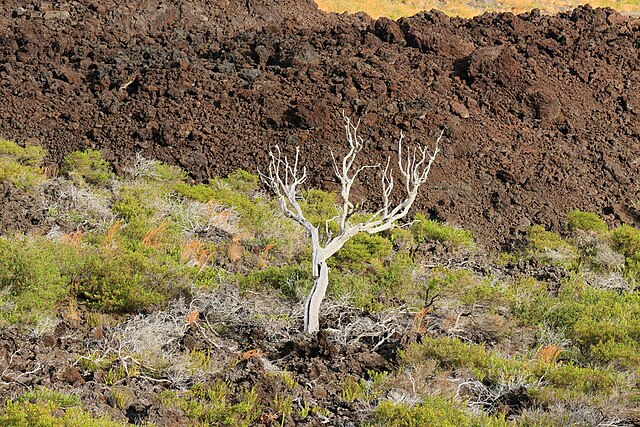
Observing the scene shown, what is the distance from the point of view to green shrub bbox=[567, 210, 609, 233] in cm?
1184

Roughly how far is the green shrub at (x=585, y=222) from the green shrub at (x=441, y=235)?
5.62 ft

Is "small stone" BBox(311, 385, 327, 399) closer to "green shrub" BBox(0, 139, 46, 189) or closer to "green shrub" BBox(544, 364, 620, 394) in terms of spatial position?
"green shrub" BBox(544, 364, 620, 394)

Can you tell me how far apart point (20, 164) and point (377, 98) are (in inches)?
229

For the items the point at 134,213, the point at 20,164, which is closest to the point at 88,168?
the point at 20,164

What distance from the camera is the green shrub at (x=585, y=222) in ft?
38.9

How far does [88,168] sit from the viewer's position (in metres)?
12.2

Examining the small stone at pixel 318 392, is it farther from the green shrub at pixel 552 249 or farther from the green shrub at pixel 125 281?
the green shrub at pixel 552 249

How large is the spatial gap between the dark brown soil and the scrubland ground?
1.24m

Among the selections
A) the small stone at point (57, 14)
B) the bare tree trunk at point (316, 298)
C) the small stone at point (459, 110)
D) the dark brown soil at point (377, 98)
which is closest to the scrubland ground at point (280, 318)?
the bare tree trunk at point (316, 298)

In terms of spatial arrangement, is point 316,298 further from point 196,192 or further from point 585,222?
point 585,222

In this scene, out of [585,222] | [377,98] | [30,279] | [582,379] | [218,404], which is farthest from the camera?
[377,98]

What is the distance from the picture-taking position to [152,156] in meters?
12.9

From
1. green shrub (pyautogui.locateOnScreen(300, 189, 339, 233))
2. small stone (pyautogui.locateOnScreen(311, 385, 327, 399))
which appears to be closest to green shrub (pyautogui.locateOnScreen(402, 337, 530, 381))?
small stone (pyautogui.locateOnScreen(311, 385, 327, 399))

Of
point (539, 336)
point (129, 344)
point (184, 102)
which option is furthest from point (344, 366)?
point (184, 102)
